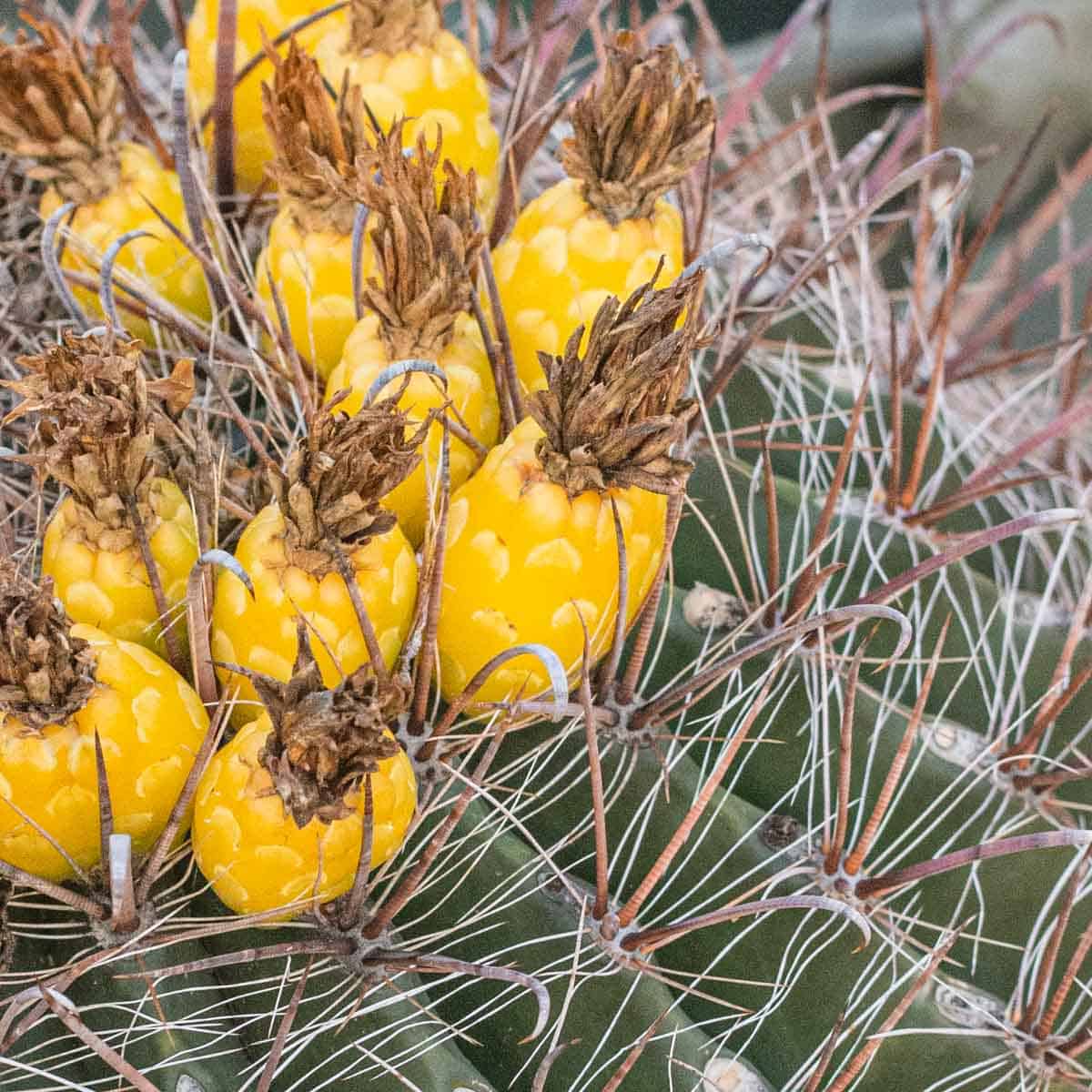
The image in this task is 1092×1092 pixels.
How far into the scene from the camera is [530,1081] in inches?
23.0

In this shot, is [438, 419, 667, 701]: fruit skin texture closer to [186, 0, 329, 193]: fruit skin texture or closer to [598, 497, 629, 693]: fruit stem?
[598, 497, 629, 693]: fruit stem

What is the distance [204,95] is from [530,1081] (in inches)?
25.3

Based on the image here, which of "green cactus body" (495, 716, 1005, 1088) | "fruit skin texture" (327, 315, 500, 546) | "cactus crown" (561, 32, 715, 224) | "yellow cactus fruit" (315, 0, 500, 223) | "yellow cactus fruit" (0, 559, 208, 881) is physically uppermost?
"yellow cactus fruit" (315, 0, 500, 223)

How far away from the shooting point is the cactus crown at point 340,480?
1.68 feet

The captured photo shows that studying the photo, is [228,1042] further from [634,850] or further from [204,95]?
[204,95]

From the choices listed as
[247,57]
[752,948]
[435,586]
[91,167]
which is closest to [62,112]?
[91,167]

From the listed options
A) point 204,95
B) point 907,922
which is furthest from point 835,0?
point 907,922

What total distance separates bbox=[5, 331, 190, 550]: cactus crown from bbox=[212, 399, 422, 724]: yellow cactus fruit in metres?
0.06

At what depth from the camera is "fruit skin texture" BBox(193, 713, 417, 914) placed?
52 centimetres

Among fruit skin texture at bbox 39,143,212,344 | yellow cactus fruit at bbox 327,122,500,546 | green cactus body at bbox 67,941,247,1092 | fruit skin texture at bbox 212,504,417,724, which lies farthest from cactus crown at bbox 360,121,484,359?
green cactus body at bbox 67,941,247,1092

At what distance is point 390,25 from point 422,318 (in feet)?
0.74

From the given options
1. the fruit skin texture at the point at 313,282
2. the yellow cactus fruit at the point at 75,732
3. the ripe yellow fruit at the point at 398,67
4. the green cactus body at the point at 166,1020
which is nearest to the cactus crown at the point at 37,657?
the yellow cactus fruit at the point at 75,732

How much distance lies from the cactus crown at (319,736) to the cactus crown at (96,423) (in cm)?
13

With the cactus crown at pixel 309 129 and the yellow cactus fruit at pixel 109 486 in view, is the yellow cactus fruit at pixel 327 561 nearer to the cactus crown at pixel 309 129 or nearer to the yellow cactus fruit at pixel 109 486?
the yellow cactus fruit at pixel 109 486
